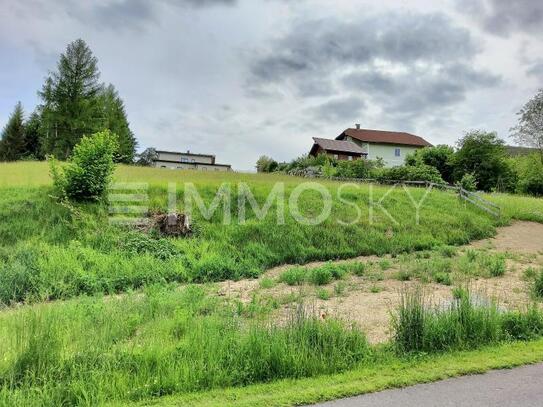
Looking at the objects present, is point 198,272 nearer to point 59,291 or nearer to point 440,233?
point 59,291

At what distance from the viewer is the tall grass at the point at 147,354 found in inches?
159

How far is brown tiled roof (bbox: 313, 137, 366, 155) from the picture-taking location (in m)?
52.3

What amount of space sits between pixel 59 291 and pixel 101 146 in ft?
22.0

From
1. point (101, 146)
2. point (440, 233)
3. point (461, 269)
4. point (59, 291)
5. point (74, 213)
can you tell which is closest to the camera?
point (59, 291)

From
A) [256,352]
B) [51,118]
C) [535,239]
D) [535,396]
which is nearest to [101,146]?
[256,352]

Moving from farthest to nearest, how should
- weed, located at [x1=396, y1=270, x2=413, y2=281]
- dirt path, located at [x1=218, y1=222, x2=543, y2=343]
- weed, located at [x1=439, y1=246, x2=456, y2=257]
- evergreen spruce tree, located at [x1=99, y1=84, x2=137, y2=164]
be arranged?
evergreen spruce tree, located at [x1=99, y1=84, x2=137, y2=164], weed, located at [x1=439, y1=246, x2=456, y2=257], weed, located at [x1=396, y1=270, x2=413, y2=281], dirt path, located at [x1=218, y1=222, x2=543, y2=343]

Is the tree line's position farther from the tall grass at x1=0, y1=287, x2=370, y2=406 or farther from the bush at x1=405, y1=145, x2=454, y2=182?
the tall grass at x1=0, y1=287, x2=370, y2=406

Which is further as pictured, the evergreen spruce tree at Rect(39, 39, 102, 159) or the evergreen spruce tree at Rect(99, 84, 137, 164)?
the evergreen spruce tree at Rect(99, 84, 137, 164)

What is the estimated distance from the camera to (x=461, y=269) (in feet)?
35.3

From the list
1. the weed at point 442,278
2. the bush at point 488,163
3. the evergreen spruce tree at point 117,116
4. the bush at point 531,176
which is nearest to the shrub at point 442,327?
the weed at point 442,278

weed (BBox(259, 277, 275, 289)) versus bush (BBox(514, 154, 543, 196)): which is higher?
bush (BBox(514, 154, 543, 196))

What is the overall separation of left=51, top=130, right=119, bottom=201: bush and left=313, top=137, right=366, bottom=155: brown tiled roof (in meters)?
39.5

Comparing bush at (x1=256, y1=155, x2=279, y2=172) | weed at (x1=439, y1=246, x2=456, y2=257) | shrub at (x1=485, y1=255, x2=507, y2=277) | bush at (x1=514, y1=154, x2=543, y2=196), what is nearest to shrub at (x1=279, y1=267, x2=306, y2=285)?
shrub at (x1=485, y1=255, x2=507, y2=277)

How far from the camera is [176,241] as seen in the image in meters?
12.6
